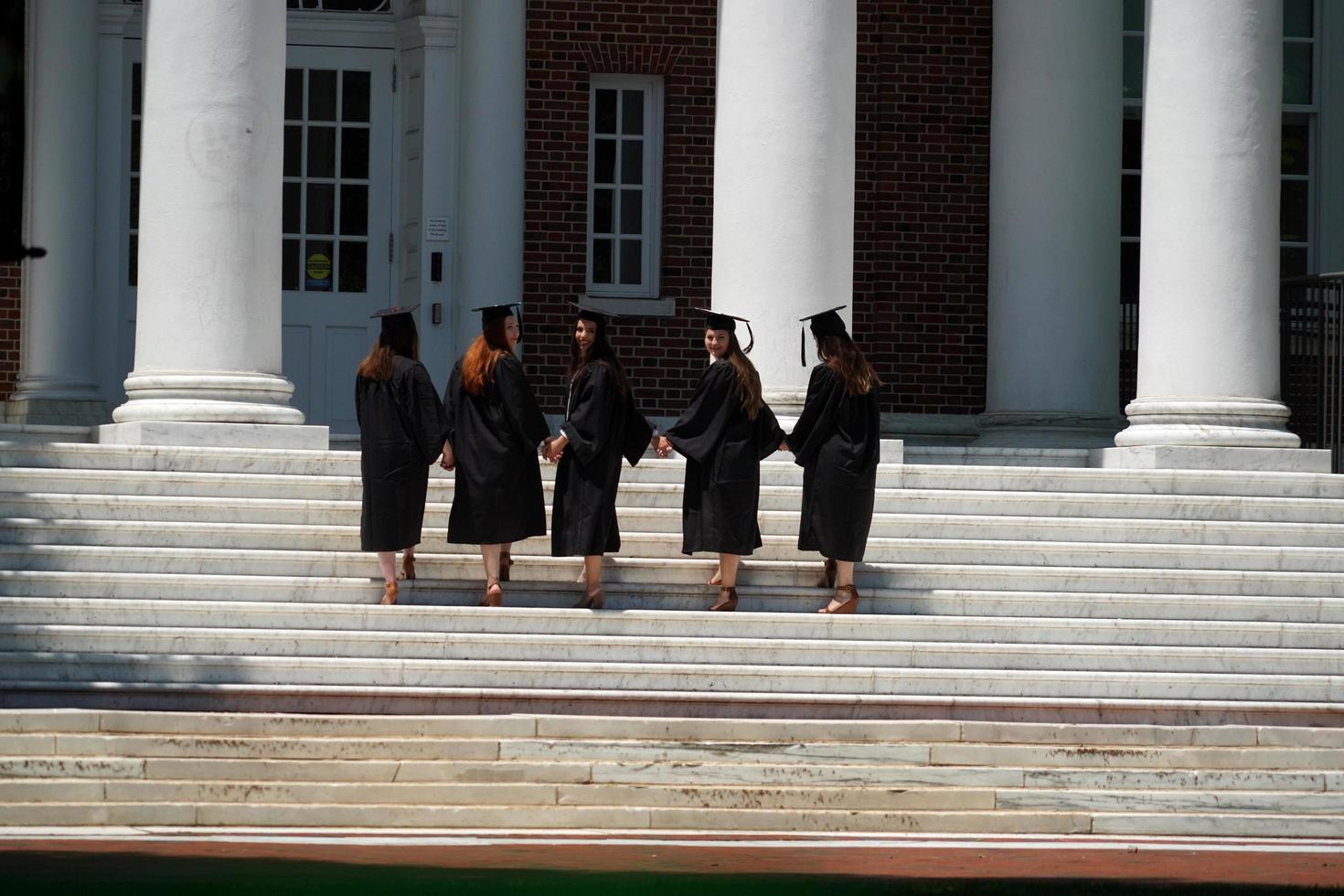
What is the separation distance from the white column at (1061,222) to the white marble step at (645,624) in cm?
411

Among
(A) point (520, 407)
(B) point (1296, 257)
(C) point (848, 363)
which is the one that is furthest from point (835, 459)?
(B) point (1296, 257)

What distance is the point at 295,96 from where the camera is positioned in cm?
1759

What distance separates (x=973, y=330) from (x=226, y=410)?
7.77 meters

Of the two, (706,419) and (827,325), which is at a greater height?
(827,325)

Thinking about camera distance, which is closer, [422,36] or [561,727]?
[561,727]

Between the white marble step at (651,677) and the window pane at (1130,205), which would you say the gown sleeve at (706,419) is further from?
the window pane at (1130,205)

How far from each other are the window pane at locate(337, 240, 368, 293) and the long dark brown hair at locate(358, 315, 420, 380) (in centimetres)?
564

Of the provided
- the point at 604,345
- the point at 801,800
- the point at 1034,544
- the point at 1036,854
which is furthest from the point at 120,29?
the point at 1036,854

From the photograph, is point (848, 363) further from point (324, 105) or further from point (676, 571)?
point (324, 105)

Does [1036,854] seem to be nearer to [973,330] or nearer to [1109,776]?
[1109,776]

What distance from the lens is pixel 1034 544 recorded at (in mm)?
12227

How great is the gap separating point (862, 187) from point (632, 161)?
196cm

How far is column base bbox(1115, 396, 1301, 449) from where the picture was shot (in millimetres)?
13172

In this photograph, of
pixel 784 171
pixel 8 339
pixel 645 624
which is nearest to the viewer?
pixel 645 624
